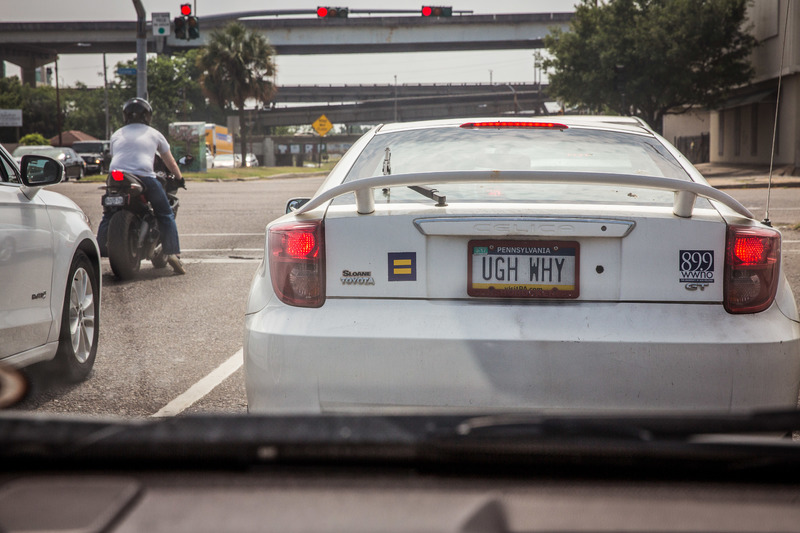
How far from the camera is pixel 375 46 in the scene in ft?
228

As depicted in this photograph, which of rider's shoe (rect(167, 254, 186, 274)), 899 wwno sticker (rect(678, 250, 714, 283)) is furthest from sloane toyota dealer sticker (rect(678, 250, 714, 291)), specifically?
rider's shoe (rect(167, 254, 186, 274))

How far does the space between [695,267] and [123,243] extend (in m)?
6.92

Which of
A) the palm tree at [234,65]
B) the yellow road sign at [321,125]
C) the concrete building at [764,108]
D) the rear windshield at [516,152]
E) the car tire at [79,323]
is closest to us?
the rear windshield at [516,152]

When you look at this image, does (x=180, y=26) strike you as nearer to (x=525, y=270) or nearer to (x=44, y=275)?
(x=44, y=275)

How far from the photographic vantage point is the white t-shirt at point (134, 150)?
9078 millimetres

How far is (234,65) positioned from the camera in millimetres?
59031

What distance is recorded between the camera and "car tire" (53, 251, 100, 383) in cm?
489

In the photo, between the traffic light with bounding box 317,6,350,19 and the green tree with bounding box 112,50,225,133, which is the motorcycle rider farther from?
the green tree with bounding box 112,50,225,133

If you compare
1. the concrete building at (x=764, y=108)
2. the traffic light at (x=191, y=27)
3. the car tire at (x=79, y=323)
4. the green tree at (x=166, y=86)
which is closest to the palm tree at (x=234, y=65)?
the concrete building at (x=764, y=108)

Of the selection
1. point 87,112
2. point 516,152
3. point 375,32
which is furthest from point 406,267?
point 87,112

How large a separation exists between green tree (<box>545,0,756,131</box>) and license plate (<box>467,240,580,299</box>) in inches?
1528

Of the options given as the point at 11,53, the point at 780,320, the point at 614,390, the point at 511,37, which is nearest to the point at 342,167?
the point at 614,390

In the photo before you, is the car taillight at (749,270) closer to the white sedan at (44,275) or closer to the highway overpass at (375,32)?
the white sedan at (44,275)

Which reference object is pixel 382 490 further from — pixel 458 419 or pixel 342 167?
pixel 342 167
